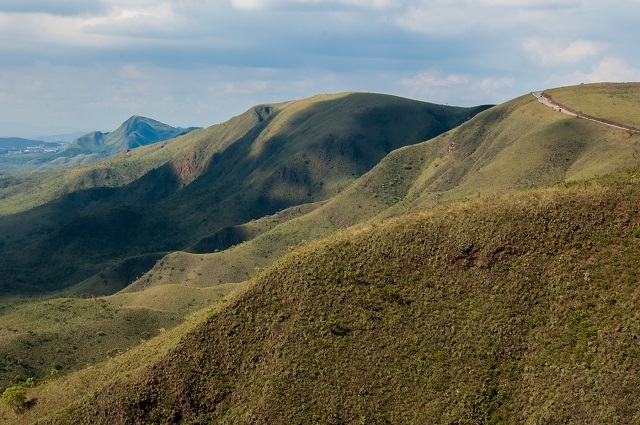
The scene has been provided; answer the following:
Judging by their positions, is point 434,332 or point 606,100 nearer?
point 434,332

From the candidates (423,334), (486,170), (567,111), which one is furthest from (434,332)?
(567,111)

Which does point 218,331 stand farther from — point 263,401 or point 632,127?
point 632,127

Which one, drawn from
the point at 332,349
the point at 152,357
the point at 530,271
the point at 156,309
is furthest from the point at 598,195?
the point at 156,309

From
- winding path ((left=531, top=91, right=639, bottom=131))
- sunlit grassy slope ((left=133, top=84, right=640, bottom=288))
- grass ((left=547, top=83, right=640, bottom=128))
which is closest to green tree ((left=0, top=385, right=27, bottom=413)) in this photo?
sunlit grassy slope ((left=133, top=84, right=640, bottom=288))

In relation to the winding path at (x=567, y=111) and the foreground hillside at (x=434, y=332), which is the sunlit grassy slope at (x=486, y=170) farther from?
the foreground hillside at (x=434, y=332)

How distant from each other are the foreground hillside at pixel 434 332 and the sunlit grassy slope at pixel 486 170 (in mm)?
62397

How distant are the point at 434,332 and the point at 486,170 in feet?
362

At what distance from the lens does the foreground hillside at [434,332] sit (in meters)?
48.0

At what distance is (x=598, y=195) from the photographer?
5781 cm

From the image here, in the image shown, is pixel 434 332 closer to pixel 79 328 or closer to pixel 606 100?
pixel 79 328

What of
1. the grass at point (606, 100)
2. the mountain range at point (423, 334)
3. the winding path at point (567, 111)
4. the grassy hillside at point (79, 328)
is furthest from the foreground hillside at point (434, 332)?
the grass at point (606, 100)

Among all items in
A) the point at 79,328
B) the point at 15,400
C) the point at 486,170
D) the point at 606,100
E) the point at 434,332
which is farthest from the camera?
the point at 606,100

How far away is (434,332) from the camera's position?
177 feet

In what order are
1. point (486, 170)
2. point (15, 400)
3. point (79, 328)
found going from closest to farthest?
point (15, 400) < point (79, 328) < point (486, 170)
